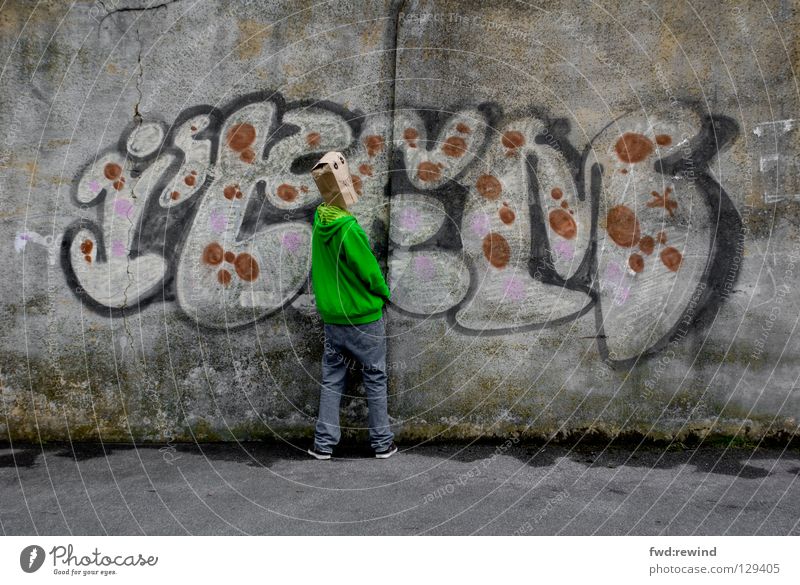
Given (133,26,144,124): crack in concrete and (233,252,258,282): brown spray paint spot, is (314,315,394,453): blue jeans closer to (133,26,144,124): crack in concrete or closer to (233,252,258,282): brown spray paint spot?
(233,252,258,282): brown spray paint spot

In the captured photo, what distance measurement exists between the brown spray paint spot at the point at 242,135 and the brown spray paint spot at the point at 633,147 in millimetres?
2382

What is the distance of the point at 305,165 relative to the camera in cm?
530

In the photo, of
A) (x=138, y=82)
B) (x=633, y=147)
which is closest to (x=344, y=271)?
(x=138, y=82)

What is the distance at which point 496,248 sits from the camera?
17.2 feet

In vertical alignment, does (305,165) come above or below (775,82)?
below

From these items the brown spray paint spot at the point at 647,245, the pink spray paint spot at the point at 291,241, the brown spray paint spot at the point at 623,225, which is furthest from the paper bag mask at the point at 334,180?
the brown spray paint spot at the point at 647,245

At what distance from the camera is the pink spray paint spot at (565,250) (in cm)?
521

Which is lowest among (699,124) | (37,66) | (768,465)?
(768,465)

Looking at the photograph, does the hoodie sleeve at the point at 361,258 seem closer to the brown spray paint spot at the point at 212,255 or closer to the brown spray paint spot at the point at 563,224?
the brown spray paint spot at the point at 212,255

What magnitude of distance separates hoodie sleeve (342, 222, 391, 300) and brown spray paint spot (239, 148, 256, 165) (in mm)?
972
